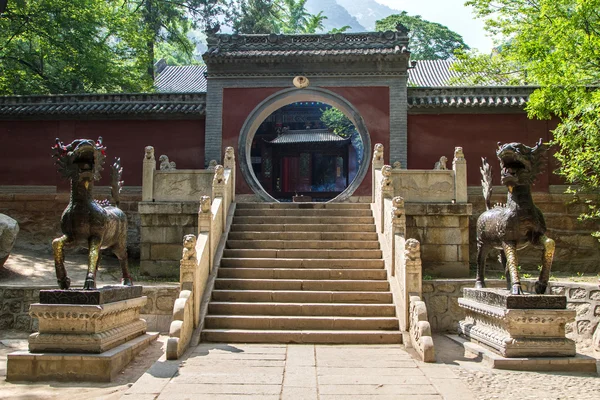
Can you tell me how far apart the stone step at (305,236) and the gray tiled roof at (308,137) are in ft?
45.1

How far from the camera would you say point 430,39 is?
104 feet

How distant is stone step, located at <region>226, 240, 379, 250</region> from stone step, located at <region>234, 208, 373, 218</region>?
1.21 metres

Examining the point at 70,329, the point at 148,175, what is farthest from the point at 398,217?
the point at 148,175

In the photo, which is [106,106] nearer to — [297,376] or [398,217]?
[398,217]

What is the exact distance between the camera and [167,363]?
5918mm

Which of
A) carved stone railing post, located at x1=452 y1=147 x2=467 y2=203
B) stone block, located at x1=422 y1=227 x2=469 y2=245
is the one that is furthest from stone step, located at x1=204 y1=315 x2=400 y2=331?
Result: carved stone railing post, located at x1=452 y1=147 x2=467 y2=203

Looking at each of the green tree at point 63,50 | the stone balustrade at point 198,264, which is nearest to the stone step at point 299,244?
the stone balustrade at point 198,264

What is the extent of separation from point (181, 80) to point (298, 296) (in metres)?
21.1

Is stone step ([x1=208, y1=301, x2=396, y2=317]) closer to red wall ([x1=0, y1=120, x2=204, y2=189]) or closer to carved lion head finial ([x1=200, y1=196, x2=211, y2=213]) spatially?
carved lion head finial ([x1=200, y1=196, x2=211, y2=213])

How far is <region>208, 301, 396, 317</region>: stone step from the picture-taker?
7.63m

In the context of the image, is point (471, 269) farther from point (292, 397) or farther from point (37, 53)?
point (37, 53)

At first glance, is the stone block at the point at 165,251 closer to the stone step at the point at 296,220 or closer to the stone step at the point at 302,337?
the stone step at the point at 296,220

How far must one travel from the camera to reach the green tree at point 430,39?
3123cm

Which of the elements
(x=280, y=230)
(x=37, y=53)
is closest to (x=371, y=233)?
(x=280, y=230)
